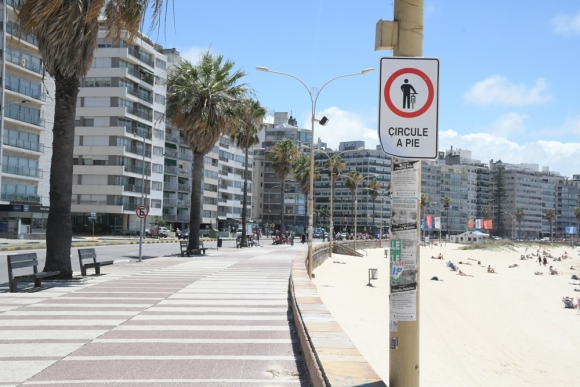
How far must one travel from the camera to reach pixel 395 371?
4355 mm

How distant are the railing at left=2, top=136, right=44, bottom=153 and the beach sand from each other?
36025 mm

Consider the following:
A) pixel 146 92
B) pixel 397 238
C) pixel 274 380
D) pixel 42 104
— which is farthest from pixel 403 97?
pixel 146 92

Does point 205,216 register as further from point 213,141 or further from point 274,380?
point 274,380

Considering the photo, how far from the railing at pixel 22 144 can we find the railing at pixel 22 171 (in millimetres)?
1931

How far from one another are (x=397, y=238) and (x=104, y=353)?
5.15 metres

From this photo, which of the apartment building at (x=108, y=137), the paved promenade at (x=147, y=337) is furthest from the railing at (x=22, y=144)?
the paved promenade at (x=147, y=337)

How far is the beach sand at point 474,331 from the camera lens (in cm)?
1258

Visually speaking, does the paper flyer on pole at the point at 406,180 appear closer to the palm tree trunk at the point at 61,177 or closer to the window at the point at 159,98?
the palm tree trunk at the point at 61,177

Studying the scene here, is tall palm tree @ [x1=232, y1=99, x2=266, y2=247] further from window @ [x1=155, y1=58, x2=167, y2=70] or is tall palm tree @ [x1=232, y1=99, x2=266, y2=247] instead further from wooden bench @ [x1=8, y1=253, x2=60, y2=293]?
wooden bench @ [x1=8, y1=253, x2=60, y2=293]

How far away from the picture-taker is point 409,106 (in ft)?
14.3

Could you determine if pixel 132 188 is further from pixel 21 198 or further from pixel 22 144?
pixel 22 144

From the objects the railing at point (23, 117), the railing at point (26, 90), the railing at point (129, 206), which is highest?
the railing at point (26, 90)

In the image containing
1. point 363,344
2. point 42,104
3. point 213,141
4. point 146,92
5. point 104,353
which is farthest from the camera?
point 146,92

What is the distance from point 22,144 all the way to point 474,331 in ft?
165
